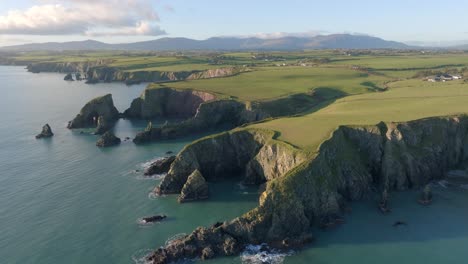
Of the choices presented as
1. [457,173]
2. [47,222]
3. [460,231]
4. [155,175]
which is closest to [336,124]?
[457,173]

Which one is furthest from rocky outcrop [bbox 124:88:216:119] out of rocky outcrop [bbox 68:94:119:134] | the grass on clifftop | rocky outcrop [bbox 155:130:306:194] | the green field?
rocky outcrop [bbox 155:130:306:194]

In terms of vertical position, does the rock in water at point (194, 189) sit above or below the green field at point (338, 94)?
below

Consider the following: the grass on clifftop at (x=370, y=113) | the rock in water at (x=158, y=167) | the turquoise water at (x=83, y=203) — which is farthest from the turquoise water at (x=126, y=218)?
the grass on clifftop at (x=370, y=113)

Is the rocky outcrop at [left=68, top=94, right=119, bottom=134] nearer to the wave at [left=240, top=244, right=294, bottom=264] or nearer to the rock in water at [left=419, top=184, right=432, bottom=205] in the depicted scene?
the wave at [left=240, top=244, right=294, bottom=264]

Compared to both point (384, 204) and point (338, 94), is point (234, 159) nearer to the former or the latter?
point (384, 204)

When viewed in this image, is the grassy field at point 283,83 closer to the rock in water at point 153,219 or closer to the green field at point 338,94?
the green field at point 338,94

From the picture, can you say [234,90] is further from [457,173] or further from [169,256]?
[169,256]
